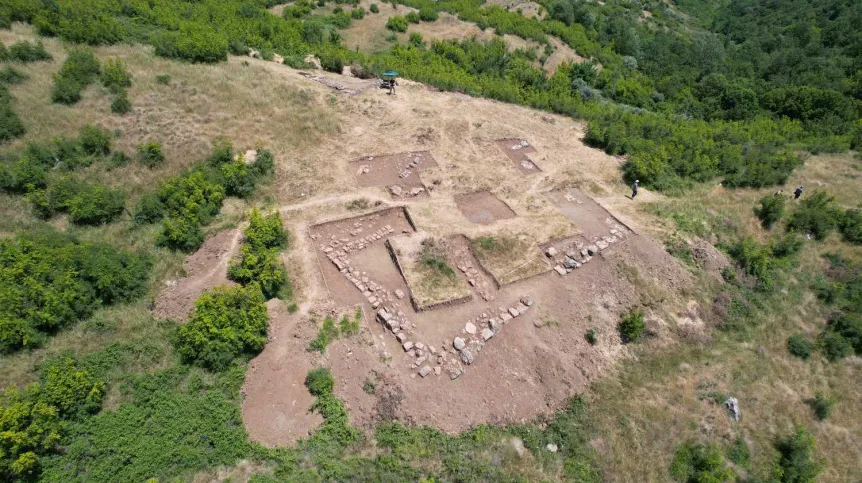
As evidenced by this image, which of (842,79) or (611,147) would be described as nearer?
(611,147)

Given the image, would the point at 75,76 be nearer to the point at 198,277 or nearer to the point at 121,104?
the point at 121,104

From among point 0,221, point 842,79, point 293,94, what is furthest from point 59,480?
point 842,79

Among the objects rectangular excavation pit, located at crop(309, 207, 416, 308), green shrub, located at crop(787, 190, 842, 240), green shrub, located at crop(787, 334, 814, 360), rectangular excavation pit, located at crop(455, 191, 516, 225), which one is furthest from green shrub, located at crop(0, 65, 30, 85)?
green shrub, located at crop(787, 190, 842, 240)

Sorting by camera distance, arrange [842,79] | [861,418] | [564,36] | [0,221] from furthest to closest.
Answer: [564,36], [842,79], [0,221], [861,418]

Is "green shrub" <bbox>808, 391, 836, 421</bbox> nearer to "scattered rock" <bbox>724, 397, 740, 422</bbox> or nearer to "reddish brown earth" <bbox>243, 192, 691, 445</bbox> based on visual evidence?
"scattered rock" <bbox>724, 397, 740, 422</bbox>

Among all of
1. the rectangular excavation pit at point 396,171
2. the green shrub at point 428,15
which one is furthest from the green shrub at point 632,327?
the green shrub at point 428,15

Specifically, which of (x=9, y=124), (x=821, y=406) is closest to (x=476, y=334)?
(x=821, y=406)

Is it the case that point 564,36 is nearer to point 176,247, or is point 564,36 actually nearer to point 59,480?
point 176,247
